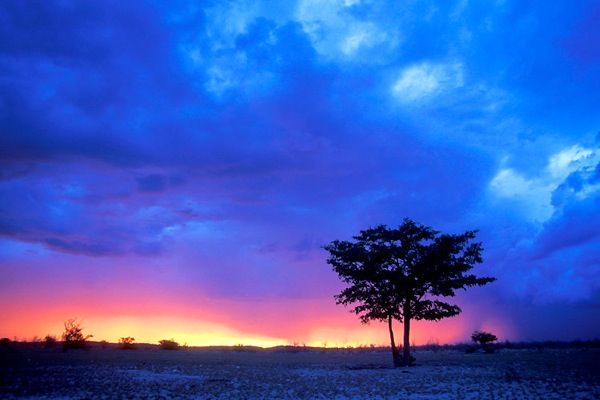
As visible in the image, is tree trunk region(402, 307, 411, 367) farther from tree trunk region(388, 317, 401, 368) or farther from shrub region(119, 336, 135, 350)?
shrub region(119, 336, 135, 350)

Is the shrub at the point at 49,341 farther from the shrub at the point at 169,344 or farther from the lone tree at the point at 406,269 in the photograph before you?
the lone tree at the point at 406,269

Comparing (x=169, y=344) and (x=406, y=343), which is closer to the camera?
(x=406, y=343)

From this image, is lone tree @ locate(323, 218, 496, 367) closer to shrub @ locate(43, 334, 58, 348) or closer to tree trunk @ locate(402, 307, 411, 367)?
tree trunk @ locate(402, 307, 411, 367)

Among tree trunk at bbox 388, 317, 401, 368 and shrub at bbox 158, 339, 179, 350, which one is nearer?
tree trunk at bbox 388, 317, 401, 368

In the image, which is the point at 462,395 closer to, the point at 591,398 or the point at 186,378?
the point at 591,398

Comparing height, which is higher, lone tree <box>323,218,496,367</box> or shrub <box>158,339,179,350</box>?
lone tree <box>323,218,496,367</box>

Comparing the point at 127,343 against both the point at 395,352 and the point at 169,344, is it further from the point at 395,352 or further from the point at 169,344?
the point at 395,352

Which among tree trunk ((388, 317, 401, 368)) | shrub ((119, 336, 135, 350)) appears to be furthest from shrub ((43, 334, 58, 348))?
tree trunk ((388, 317, 401, 368))

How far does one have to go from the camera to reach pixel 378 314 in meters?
35.7

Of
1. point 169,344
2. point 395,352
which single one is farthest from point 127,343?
point 395,352

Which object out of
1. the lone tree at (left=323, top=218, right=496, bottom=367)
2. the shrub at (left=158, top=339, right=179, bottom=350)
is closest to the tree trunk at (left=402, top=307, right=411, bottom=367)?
the lone tree at (left=323, top=218, right=496, bottom=367)

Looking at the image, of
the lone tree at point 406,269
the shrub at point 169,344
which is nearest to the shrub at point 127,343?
the shrub at point 169,344

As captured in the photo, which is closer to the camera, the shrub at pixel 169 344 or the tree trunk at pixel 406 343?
the tree trunk at pixel 406 343

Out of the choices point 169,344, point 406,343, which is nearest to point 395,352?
point 406,343
